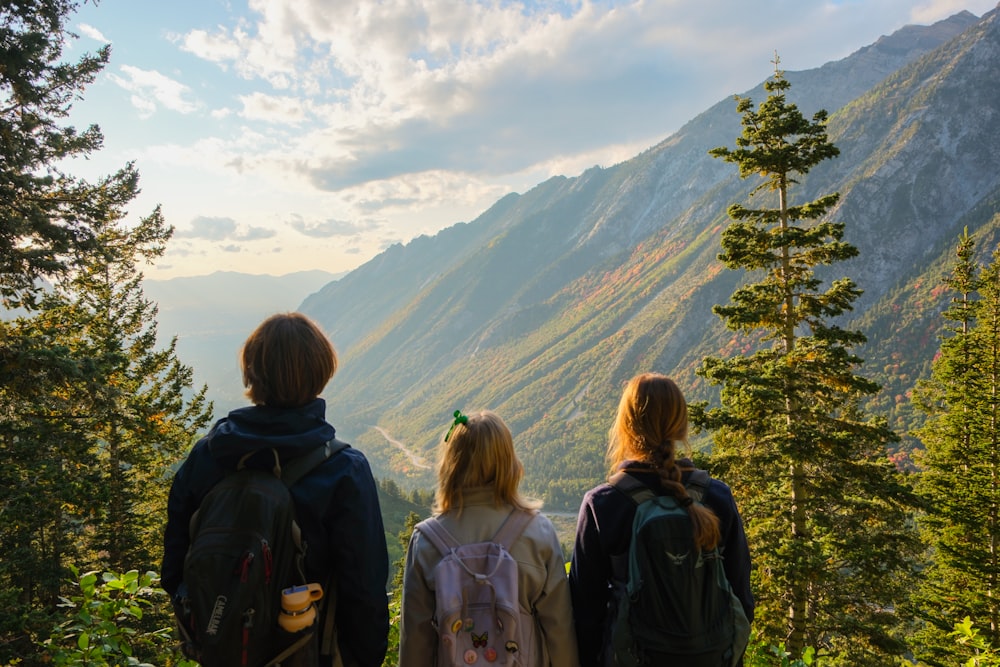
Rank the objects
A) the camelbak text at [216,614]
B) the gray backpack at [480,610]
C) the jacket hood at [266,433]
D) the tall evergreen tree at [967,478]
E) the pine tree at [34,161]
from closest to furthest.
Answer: the camelbak text at [216,614]
the jacket hood at [266,433]
the gray backpack at [480,610]
the pine tree at [34,161]
the tall evergreen tree at [967,478]

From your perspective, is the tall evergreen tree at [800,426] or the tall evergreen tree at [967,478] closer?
the tall evergreen tree at [800,426]

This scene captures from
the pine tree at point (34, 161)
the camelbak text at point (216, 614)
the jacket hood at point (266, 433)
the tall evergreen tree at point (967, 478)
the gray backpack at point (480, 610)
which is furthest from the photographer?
A: the tall evergreen tree at point (967, 478)

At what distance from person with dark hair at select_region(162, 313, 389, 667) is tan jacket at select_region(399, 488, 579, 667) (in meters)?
0.13

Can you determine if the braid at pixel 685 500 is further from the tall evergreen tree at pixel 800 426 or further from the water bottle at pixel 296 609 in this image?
the tall evergreen tree at pixel 800 426

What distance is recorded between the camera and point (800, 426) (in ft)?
28.6

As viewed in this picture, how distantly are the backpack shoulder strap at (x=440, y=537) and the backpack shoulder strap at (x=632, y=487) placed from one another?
759 mm

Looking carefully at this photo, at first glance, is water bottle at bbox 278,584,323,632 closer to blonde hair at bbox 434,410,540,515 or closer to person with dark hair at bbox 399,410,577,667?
person with dark hair at bbox 399,410,577,667

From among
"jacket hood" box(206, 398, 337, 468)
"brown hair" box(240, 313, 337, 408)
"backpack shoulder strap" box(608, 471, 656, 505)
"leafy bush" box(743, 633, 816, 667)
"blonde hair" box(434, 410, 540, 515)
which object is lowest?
"leafy bush" box(743, 633, 816, 667)

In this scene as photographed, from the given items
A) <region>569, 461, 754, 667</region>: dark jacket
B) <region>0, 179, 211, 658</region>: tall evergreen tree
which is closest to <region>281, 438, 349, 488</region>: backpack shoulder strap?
<region>569, 461, 754, 667</region>: dark jacket

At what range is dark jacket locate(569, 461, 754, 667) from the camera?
251cm

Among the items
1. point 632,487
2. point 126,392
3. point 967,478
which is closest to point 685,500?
point 632,487

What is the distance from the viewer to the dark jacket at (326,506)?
2.14 metres

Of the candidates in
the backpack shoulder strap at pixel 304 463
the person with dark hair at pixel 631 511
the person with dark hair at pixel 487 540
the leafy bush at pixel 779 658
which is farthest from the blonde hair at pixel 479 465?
the leafy bush at pixel 779 658

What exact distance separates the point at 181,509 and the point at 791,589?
30.4 ft
